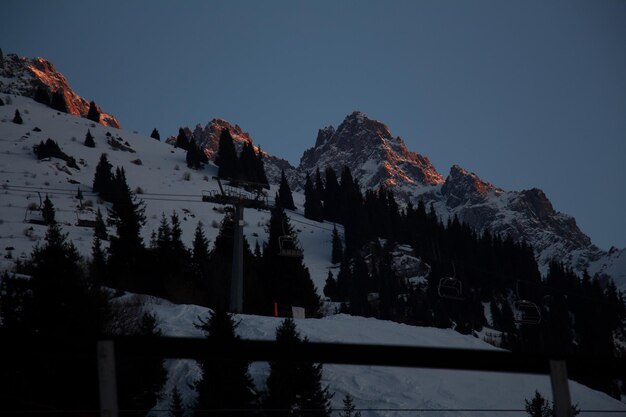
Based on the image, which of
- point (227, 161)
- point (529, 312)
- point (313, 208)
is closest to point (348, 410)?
point (529, 312)

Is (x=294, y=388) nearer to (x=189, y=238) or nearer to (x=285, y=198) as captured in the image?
(x=189, y=238)

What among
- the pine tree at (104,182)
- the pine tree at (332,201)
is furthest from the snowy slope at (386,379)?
the pine tree at (332,201)

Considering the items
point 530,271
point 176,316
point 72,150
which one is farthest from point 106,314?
point 530,271

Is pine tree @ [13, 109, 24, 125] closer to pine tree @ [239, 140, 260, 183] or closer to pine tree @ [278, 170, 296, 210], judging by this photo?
pine tree @ [239, 140, 260, 183]

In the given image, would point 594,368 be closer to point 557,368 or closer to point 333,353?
point 557,368

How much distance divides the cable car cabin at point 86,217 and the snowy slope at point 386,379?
2809 centimetres

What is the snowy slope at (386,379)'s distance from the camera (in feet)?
50.9

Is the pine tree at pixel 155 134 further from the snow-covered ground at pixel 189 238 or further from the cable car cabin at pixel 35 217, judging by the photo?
the cable car cabin at pixel 35 217

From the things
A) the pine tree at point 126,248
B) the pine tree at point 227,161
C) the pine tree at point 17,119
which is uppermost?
the pine tree at point 17,119

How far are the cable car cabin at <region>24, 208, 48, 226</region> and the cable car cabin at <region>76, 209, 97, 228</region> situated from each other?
2885mm

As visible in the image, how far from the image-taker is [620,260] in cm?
19450

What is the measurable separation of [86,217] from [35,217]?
14.7ft

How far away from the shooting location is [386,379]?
1706 cm

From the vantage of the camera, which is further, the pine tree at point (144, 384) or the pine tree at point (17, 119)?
the pine tree at point (17, 119)
